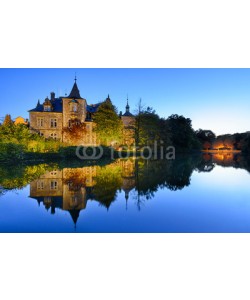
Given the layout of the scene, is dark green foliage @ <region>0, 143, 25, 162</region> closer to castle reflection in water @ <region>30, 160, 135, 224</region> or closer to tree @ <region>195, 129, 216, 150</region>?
castle reflection in water @ <region>30, 160, 135, 224</region>

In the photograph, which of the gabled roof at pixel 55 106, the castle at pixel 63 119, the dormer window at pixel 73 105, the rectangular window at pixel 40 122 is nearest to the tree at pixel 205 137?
the castle at pixel 63 119

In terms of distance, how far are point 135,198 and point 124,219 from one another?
183 cm

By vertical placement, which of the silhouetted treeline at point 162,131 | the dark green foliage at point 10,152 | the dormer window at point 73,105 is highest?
the dormer window at point 73,105

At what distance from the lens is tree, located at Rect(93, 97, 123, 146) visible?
3228 centimetres

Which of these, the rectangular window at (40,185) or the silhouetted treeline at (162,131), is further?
the silhouetted treeline at (162,131)

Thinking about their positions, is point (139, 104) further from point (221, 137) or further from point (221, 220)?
point (221, 137)

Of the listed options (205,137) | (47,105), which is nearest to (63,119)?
(47,105)

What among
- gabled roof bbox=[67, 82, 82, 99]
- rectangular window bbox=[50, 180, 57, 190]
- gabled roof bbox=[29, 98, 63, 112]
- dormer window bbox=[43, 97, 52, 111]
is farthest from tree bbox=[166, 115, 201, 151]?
rectangular window bbox=[50, 180, 57, 190]

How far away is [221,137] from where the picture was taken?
95250 millimetres

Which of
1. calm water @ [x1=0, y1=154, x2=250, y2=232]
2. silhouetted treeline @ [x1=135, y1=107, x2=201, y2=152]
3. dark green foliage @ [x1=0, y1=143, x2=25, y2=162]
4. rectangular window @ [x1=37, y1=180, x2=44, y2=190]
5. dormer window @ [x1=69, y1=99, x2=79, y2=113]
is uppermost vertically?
dormer window @ [x1=69, y1=99, x2=79, y2=113]

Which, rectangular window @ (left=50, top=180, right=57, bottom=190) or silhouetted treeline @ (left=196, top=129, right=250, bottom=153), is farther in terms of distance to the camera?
silhouetted treeline @ (left=196, top=129, right=250, bottom=153)

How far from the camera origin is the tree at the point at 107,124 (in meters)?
32.3

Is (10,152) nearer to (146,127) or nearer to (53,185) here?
(53,185)

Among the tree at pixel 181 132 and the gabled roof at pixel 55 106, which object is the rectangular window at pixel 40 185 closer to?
the gabled roof at pixel 55 106
